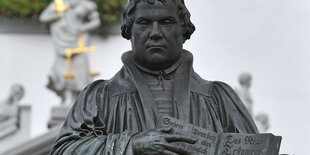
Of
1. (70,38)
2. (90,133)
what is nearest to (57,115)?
(70,38)

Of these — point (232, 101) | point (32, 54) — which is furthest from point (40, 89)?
point (232, 101)

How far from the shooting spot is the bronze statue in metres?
7.44

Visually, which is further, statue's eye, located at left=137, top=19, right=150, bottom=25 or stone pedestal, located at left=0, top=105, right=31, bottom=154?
stone pedestal, located at left=0, top=105, right=31, bottom=154

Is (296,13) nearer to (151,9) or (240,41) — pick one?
(240,41)

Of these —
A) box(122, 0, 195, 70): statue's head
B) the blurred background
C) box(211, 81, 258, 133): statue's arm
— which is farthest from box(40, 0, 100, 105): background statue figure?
box(122, 0, 195, 70): statue's head

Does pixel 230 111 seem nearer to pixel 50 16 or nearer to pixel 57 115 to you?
pixel 57 115

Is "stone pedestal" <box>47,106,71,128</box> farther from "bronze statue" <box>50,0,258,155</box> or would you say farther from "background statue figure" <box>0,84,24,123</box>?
"bronze statue" <box>50,0,258,155</box>

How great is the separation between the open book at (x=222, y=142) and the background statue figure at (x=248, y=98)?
19.0m

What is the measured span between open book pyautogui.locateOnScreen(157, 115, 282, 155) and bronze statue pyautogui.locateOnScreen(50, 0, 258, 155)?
0.16 m

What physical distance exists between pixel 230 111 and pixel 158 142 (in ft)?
2.08

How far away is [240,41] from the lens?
99.6 ft

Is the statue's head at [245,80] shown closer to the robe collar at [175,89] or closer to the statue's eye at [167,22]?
the robe collar at [175,89]

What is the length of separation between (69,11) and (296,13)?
4695 mm

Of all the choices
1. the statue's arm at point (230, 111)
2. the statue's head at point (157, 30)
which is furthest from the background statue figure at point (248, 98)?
the statue's head at point (157, 30)
